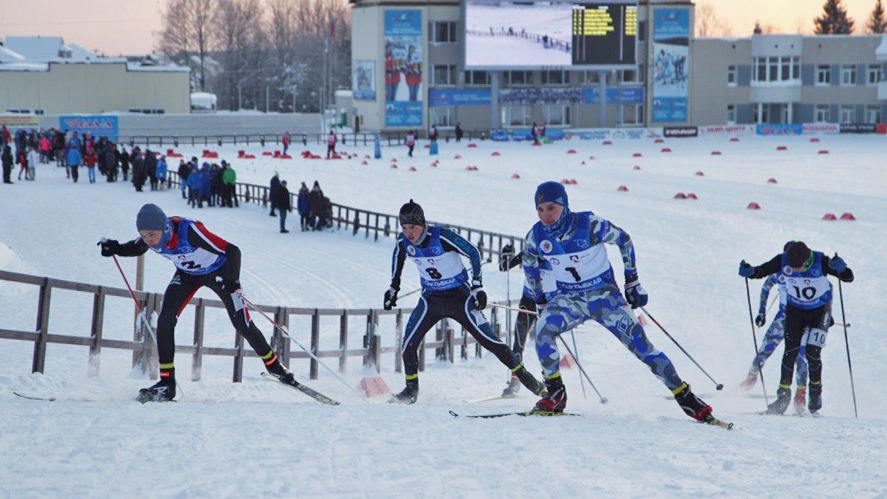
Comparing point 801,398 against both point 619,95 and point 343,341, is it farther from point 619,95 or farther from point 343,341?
point 619,95

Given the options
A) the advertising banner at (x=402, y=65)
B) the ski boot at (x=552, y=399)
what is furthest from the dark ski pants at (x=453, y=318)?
the advertising banner at (x=402, y=65)

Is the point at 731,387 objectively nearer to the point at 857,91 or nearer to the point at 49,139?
the point at 49,139

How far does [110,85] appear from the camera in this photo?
74.2m

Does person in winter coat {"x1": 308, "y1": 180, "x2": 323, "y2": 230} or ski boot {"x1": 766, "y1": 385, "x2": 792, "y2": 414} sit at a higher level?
person in winter coat {"x1": 308, "y1": 180, "x2": 323, "y2": 230}

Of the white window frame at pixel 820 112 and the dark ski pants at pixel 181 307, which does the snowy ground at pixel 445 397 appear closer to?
the dark ski pants at pixel 181 307

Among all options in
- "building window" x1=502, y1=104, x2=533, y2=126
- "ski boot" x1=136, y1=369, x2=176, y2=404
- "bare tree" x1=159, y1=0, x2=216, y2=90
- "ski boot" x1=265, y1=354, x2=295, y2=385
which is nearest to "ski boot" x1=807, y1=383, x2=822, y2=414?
"ski boot" x1=265, y1=354, x2=295, y2=385

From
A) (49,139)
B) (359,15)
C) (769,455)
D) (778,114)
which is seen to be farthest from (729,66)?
(769,455)

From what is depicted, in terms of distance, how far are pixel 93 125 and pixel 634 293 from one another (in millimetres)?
55847

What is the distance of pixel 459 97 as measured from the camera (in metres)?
71.2

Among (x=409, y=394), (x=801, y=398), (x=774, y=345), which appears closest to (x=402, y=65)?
(x=774, y=345)

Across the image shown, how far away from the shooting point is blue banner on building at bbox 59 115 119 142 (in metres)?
57.6

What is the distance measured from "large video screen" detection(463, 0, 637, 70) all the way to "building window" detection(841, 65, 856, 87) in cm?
2095

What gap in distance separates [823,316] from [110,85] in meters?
70.9

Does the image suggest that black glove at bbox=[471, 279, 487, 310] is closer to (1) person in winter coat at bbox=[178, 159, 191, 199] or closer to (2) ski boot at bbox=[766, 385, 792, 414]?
(2) ski boot at bbox=[766, 385, 792, 414]
